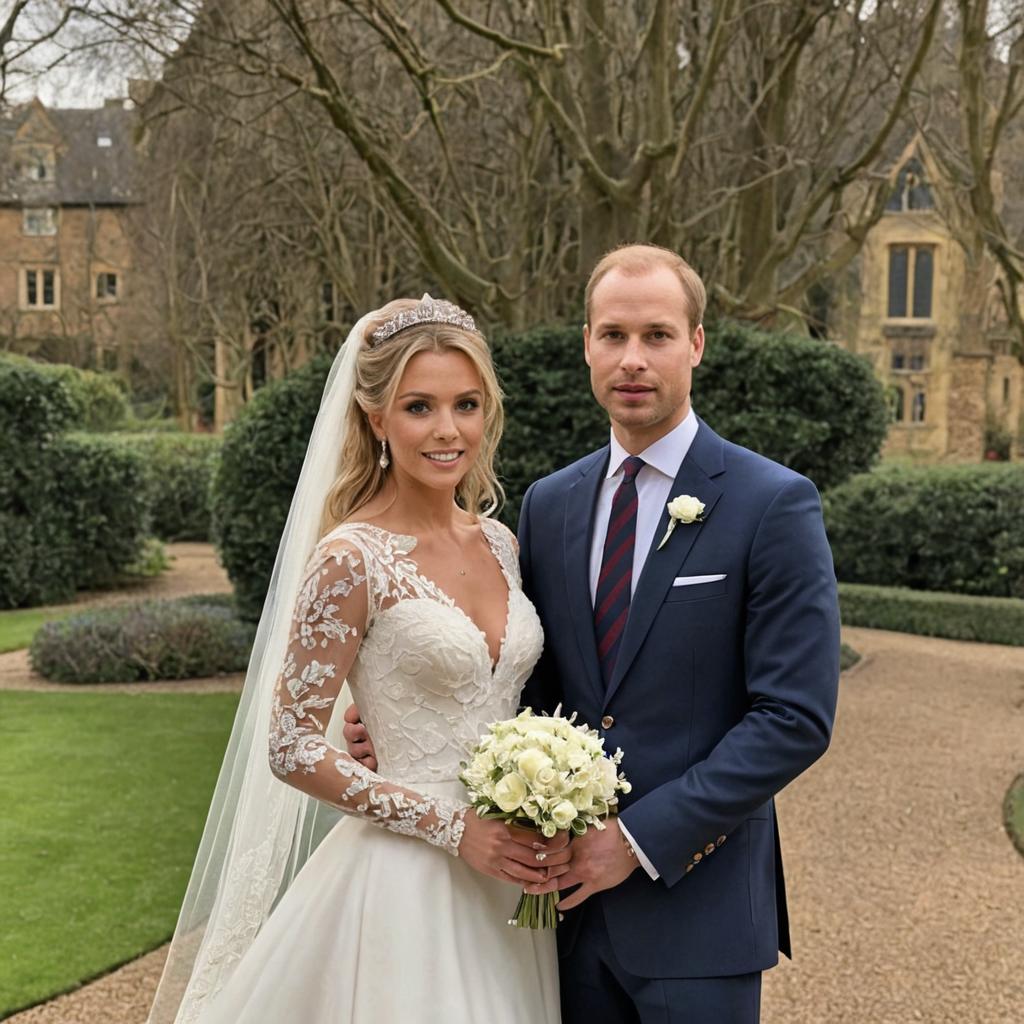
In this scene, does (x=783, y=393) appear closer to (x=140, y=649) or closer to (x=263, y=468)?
(x=263, y=468)

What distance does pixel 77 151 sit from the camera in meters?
44.4

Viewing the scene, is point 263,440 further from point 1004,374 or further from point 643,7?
point 1004,374

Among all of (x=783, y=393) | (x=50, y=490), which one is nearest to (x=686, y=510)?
(x=783, y=393)

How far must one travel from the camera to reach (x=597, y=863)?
8.52 ft

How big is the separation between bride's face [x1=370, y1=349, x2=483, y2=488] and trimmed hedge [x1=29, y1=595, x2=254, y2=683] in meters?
8.71

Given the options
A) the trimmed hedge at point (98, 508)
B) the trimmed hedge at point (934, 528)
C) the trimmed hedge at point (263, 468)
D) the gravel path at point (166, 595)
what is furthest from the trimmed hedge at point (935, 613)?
the trimmed hedge at point (98, 508)

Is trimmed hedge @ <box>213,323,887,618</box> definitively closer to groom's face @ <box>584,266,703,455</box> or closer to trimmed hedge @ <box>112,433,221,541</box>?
groom's face @ <box>584,266,703,455</box>

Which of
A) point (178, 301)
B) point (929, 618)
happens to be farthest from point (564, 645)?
point (178, 301)

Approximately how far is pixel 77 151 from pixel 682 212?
121ft

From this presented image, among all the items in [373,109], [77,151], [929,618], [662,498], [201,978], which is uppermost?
[77,151]

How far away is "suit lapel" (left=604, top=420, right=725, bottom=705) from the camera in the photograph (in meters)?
2.72

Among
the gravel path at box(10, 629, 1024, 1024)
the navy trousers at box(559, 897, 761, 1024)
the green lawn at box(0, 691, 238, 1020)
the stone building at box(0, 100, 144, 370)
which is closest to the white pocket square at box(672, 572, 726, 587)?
the navy trousers at box(559, 897, 761, 1024)

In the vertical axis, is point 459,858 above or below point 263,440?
below

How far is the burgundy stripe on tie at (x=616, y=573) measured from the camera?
281 cm
